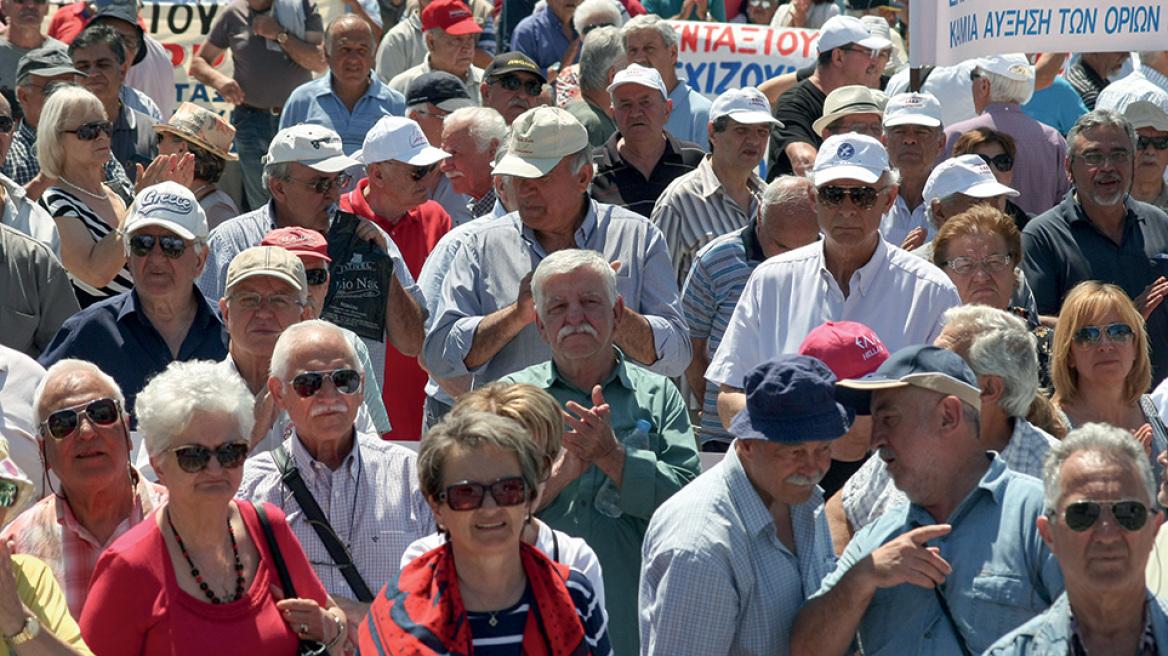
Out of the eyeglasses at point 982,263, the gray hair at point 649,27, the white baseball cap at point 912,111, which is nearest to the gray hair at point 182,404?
the eyeglasses at point 982,263

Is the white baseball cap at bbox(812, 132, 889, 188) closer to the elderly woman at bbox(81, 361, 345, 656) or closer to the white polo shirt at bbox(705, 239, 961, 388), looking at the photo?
the white polo shirt at bbox(705, 239, 961, 388)

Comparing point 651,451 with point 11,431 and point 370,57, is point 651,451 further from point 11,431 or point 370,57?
point 370,57

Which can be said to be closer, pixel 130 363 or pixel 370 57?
pixel 130 363

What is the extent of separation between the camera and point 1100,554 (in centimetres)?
364

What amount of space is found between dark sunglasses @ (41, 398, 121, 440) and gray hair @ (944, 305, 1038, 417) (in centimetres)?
249

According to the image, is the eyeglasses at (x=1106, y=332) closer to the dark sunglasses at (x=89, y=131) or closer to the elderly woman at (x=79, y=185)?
the elderly woman at (x=79, y=185)

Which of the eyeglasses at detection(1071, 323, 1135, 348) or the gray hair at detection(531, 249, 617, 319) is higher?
the gray hair at detection(531, 249, 617, 319)

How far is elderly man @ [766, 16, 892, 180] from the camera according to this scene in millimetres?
9266

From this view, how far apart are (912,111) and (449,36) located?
3.49m

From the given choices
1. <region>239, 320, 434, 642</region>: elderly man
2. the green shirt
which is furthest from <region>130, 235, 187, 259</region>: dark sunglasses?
the green shirt

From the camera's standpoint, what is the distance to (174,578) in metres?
3.97

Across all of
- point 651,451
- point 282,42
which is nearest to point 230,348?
point 651,451

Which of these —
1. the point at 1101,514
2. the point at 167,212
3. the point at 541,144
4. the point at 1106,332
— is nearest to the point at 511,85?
the point at 541,144

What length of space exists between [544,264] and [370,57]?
461 cm
